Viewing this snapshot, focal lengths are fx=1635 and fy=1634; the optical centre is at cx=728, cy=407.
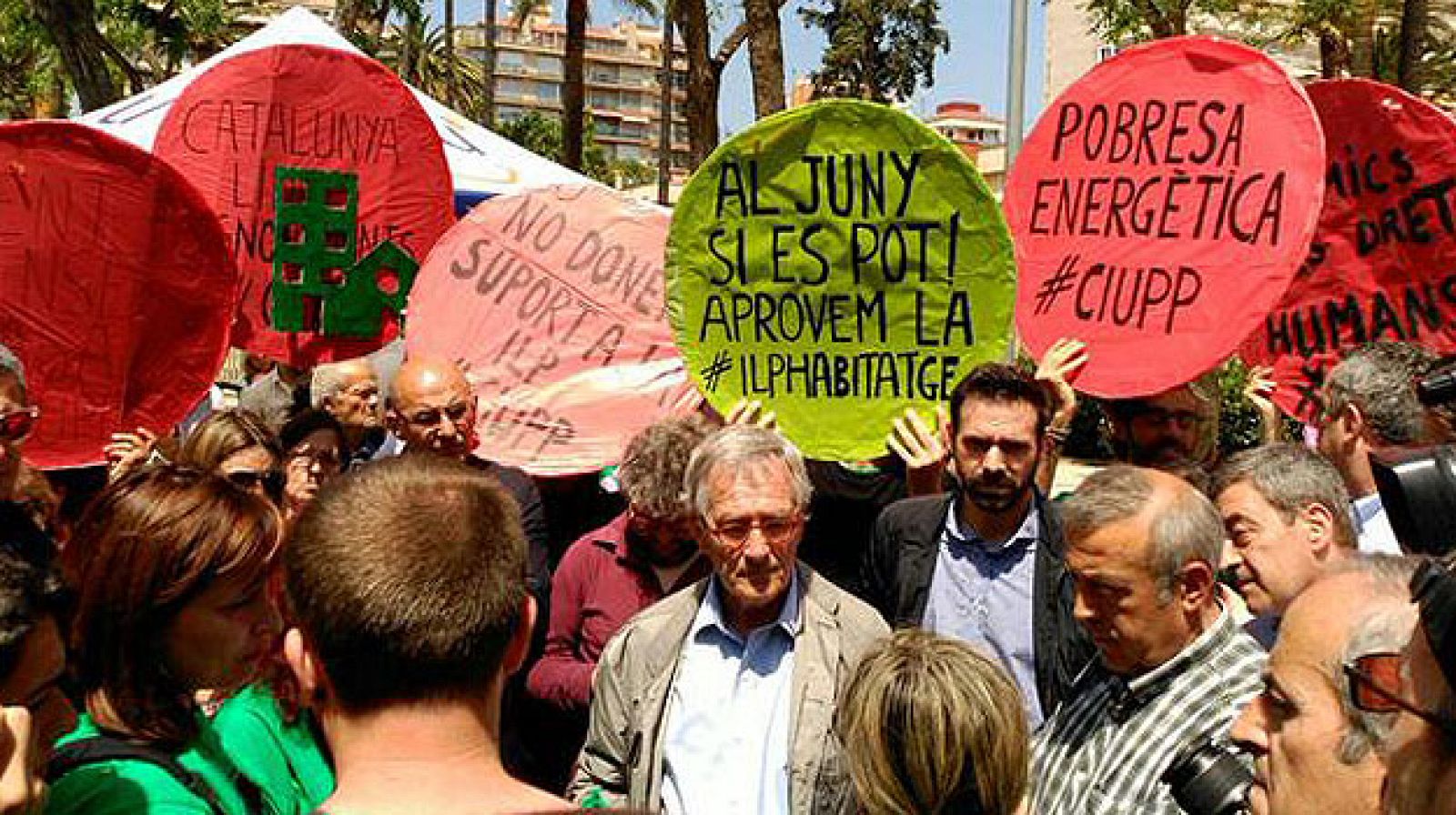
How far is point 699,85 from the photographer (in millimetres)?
13672

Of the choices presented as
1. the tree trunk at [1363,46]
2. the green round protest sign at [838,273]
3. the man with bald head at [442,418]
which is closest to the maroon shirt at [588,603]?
the man with bald head at [442,418]

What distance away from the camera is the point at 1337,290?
4.67 meters

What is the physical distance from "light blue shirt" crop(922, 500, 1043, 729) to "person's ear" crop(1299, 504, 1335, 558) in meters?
0.60

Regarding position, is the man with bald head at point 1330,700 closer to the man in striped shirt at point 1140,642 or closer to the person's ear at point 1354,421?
the man in striped shirt at point 1140,642

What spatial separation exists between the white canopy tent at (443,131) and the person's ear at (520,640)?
6301 millimetres

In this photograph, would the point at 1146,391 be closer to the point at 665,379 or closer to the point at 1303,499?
the point at 1303,499

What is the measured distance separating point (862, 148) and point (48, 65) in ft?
107

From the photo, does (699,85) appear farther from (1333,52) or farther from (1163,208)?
(1333,52)

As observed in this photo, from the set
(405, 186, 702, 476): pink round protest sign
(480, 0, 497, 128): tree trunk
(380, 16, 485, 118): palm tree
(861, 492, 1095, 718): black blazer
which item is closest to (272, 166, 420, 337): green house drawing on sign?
(405, 186, 702, 476): pink round protest sign

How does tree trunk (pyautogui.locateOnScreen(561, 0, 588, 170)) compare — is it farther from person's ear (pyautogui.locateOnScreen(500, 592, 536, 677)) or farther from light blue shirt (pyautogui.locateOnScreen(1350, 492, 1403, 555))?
person's ear (pyautogui.locateOnScreen(500, 592, 536, 677))

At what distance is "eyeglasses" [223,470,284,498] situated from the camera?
13.5ft

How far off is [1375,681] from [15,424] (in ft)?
9.89

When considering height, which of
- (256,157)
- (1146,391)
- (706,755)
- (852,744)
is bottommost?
(706,755)

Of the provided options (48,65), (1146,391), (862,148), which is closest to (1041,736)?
(1146,391)
